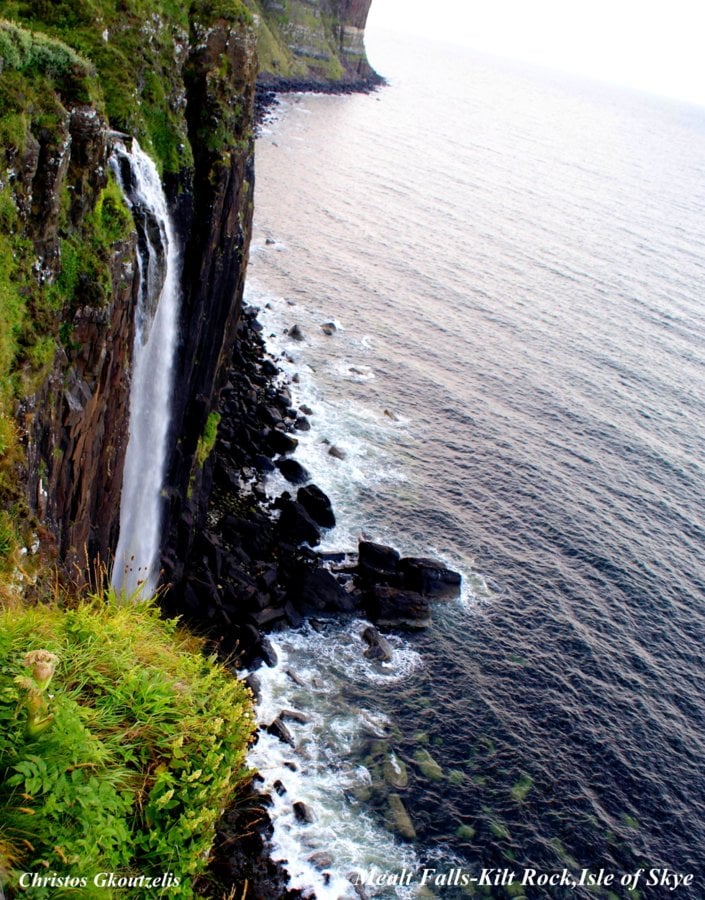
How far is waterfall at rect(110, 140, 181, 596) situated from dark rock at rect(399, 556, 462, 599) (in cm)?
1271

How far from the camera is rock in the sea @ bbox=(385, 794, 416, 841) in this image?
80.9 feet

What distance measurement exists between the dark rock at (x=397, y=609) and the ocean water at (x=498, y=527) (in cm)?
77

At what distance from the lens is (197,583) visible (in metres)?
30.4

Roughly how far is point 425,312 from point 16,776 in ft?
194

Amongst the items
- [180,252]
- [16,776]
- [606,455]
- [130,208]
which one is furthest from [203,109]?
[606,455]

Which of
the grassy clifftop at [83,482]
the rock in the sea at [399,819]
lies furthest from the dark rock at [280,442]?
the rock in the sea at [399,819]

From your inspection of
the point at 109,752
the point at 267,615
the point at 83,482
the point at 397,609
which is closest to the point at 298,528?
the point at 267,615

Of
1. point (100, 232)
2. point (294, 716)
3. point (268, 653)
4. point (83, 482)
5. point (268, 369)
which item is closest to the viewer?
point (100, 232)

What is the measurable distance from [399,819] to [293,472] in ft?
65.6

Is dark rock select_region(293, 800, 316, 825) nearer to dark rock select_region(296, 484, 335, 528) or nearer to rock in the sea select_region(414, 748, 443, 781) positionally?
rock in the sea select_region(414, 748, 443, 781)

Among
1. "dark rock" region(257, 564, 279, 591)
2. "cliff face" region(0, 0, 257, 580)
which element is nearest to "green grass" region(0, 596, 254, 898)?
"cliff face" region(0, 0, 257, 580)

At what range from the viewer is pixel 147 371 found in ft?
82.2

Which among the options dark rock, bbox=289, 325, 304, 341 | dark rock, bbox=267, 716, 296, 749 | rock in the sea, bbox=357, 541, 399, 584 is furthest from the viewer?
dark rock, bbox=289, 325, 304, 341

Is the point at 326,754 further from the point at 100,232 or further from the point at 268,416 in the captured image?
the point at 268,416
